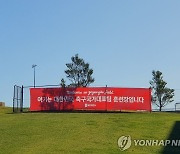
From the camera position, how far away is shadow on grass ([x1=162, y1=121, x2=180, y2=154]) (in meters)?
16.3

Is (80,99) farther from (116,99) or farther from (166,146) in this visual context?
(166,146)

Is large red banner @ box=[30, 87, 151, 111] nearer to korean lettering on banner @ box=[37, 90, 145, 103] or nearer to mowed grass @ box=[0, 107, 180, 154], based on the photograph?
korean lettering on banner @ box=[37, 90, 145, 103]

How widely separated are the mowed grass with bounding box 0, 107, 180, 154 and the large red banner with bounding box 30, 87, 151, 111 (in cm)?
636

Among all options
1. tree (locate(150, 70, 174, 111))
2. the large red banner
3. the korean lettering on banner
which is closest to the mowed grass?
the large red banner

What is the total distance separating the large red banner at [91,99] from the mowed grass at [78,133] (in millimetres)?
6362

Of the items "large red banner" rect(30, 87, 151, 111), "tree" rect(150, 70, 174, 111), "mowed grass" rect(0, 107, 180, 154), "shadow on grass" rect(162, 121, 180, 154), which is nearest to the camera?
"mowed grass" rect(0, 107, 180, 154)

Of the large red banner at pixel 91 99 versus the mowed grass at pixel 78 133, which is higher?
the large red banner at pixel 91 99

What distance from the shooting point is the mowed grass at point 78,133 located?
16.1 meters

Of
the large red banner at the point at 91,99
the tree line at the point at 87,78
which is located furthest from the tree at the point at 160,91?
the large red banner at the point at 91,99

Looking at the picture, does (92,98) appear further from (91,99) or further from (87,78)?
(87,78)

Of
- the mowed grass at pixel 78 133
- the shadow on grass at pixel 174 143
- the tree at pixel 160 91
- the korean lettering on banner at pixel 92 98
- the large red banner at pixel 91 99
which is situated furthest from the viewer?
the tree at pixel 160 91

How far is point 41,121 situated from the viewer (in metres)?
22.7

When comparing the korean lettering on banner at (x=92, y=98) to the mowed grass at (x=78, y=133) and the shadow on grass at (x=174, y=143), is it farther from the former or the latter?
the shadow on grass at (x=174, y=143)

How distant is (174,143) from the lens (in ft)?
58.7
